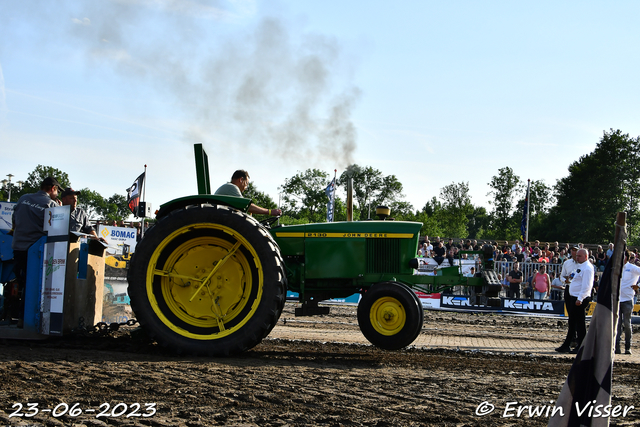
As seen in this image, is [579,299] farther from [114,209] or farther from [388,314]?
[114,209]

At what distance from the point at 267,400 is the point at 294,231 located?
107 inches

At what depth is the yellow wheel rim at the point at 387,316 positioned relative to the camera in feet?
18.2

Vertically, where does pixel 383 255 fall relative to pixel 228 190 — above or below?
below

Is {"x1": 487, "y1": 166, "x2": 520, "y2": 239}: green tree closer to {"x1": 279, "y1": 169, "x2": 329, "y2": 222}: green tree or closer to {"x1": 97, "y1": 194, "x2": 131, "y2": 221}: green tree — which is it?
{"x1": 279, "y1": 169, "x2": 329, "y2": 222}: green tree

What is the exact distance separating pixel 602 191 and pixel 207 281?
5605 cm

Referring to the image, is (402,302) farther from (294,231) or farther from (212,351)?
(212,351)

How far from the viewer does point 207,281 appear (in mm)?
5301

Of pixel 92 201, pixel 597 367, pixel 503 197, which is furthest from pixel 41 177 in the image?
pixel 597 367

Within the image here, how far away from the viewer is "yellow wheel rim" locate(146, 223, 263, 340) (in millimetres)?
5242

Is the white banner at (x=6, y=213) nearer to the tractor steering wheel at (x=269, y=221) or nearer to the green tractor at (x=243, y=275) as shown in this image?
the green tractor at (x=243, y=275)

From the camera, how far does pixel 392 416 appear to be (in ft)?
10.5

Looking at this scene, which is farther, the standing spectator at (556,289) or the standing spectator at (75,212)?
the standing spectator at (556,289)

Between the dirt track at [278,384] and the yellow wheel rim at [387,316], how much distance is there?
31 cm

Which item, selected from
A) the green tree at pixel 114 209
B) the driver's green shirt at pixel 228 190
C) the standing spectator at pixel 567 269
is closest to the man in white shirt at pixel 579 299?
the standing spectator at pixel 567 269
